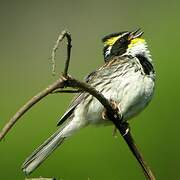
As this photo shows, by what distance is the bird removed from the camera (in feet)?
10.7

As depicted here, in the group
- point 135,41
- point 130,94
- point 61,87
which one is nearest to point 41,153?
point 130,94

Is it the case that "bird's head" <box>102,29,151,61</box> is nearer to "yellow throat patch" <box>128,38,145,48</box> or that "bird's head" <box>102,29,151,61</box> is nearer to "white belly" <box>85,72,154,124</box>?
"yellow throat patch" <box>128,38,145,48</box>

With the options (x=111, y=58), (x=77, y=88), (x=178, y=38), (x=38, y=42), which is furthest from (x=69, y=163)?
(x=38, y=42)

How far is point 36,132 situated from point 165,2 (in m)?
2.61

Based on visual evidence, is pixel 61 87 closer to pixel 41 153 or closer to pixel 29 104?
pixel 29 104

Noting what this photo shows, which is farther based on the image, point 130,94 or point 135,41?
point 135,41

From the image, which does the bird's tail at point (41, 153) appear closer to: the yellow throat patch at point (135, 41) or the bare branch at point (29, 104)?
the yellow throat patch at point (135, 41)

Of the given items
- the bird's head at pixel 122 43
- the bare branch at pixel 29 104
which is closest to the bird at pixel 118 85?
the bird's head at pixel 122 43

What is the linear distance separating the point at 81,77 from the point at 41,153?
2.51m

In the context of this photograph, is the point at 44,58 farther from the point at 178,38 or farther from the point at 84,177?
the point at 84,177

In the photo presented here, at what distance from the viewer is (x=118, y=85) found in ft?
11.0

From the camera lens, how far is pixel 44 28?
7.46m

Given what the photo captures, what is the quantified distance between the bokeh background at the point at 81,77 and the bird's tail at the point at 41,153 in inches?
8.3

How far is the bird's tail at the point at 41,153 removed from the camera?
9.04 ft
